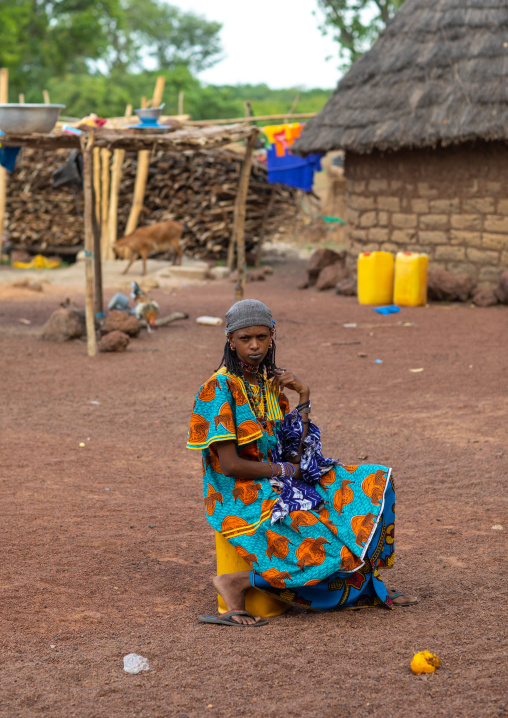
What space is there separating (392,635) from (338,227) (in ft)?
60.7

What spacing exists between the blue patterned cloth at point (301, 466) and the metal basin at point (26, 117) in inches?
214

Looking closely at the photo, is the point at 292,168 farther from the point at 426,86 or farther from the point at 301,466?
the point at 301,466

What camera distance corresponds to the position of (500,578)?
317cm

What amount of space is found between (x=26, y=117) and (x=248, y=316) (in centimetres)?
551

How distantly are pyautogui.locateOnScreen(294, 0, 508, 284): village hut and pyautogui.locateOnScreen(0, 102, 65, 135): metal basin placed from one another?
4828 mm

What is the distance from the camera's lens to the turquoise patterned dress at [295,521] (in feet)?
9.02

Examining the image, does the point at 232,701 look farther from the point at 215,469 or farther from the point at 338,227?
the point at 338,227

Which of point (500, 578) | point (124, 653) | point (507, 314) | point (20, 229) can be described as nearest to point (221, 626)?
point (124, 653)

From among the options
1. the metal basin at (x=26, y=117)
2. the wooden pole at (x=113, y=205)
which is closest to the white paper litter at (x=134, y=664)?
the metal basin at (x=26, y=117)

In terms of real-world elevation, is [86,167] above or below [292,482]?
above

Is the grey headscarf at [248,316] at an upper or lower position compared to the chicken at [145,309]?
upper

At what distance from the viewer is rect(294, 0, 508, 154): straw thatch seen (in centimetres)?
1033

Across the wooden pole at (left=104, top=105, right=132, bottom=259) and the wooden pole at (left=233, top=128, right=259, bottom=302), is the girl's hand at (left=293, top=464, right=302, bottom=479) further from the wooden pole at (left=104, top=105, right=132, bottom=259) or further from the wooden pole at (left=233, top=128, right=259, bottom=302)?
the wooden pole at (left=104, top=105, right=132, bottom=259)

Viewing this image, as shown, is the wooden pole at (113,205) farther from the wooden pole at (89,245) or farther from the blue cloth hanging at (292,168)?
the wooden pole at (89,245)
